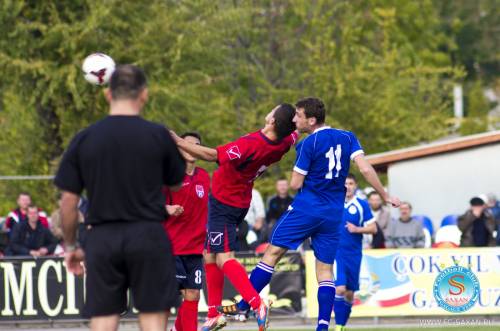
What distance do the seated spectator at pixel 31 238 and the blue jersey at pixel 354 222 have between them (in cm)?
688

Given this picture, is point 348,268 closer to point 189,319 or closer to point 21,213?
point 189,319

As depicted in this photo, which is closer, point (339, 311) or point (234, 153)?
point (234, 153)

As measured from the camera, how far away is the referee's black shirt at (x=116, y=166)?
7.72m

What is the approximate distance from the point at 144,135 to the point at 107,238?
28.2 inches

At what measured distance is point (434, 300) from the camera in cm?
1759

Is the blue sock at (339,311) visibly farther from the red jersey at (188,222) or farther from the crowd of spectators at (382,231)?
the crowd of spectators at (382,231)

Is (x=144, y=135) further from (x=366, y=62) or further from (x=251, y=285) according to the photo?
(x=366, y=62)

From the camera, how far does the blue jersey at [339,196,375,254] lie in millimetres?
14648

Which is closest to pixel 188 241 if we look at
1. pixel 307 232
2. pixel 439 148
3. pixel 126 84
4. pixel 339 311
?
pixel 307 232

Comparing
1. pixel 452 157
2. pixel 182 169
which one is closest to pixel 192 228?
pixel 182 169

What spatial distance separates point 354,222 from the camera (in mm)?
14812

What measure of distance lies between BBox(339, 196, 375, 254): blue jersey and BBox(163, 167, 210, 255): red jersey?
3.43 meters

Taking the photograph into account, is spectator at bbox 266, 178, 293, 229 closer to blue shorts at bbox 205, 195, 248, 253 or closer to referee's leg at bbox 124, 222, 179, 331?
blue shorts at bbox 205, 195, 248, 253

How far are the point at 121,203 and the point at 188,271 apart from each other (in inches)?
151
